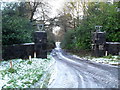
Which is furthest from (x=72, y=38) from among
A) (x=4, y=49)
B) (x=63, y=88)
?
(x=63, y=88)

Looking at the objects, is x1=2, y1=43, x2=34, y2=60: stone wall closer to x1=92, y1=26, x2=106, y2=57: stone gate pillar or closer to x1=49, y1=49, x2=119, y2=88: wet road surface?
x1=49, y1=49, x2=119, y2=88: wet road surface

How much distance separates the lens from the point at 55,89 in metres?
3.50

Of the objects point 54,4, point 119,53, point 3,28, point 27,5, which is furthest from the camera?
point 54,4

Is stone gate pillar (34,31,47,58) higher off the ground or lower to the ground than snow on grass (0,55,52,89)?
higher

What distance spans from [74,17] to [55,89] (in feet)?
62.0

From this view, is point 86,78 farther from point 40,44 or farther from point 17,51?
point 17,51

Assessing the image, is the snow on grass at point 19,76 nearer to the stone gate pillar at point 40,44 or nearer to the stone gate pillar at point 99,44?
the stone gate pillar at point 40,44

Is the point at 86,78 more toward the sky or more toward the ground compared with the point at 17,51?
more toward the ground

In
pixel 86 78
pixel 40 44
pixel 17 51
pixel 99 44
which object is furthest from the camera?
pixel 99 44

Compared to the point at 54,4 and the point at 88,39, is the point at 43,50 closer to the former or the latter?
the point at 88,39

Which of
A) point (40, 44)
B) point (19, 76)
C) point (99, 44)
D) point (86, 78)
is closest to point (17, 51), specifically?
point (40, 44)

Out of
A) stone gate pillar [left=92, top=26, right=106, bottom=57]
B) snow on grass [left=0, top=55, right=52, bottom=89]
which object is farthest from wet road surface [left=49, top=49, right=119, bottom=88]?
stone gate pillar [left=92, top=26, right=106, bottom=57]

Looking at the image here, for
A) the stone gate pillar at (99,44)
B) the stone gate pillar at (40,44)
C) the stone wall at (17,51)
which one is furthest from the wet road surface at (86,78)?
the stone gate pillar at (99,44)

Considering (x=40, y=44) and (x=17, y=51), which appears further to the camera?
(x=40, y=44)
